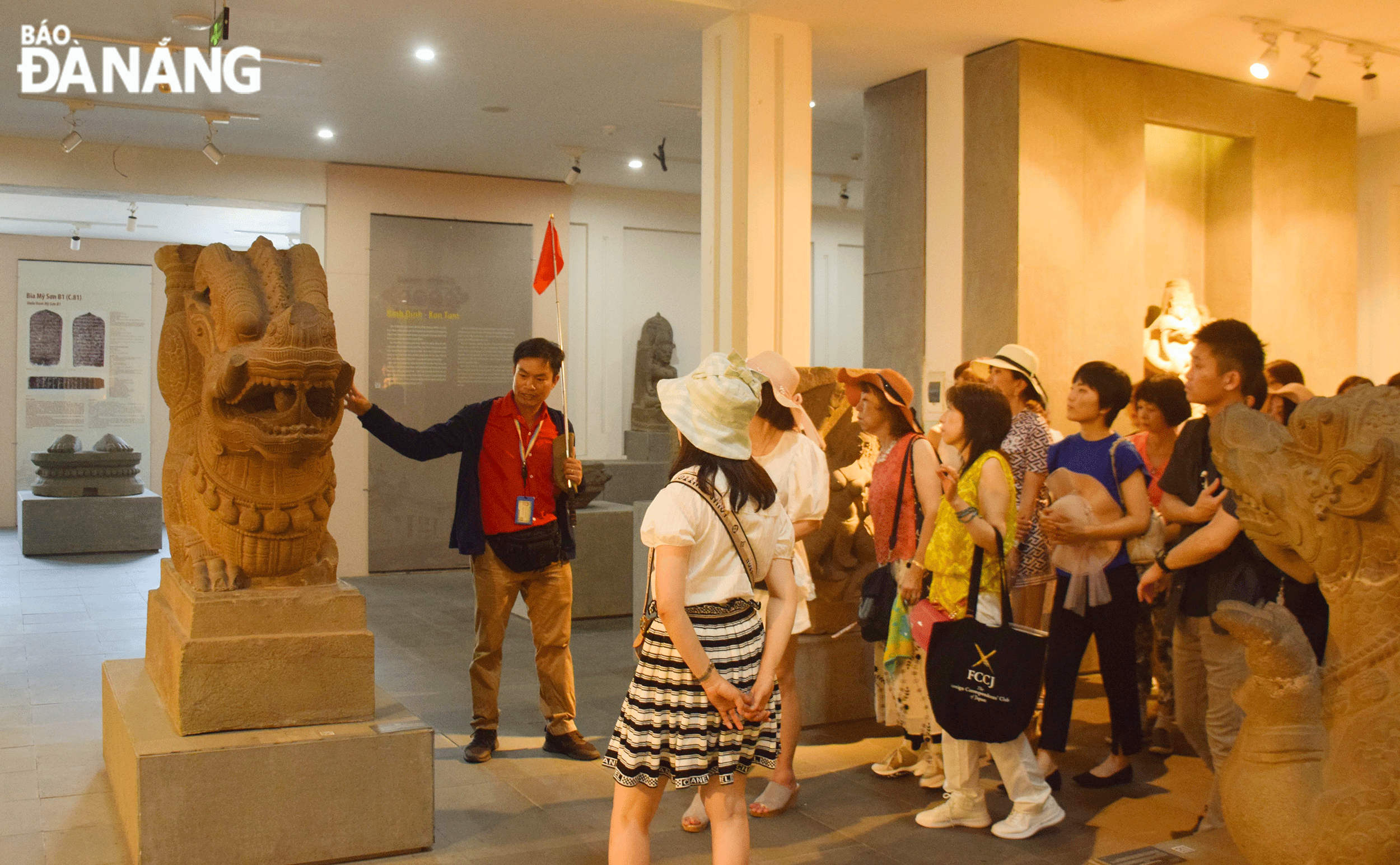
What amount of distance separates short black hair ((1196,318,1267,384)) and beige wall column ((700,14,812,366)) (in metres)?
3.24

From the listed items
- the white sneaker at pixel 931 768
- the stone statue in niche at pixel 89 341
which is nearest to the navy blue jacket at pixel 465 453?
the white sneaker at pixel 931 768

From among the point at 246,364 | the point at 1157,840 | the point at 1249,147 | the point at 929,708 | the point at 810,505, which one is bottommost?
the point at 1157,840

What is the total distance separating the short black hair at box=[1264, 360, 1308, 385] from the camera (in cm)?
546

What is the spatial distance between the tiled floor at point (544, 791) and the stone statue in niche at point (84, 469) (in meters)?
4.66

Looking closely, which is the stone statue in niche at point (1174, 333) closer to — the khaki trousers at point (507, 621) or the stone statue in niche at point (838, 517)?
the stone statue in niche at point (838, 517)

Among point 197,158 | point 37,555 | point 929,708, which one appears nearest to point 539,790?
point 929,708

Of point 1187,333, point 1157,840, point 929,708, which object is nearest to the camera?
point 1157,840

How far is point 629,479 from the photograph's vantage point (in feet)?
34.0

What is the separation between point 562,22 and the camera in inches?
263

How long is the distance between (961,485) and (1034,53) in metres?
4.13

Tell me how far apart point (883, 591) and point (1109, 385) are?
3.68 feet

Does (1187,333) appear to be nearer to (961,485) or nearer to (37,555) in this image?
(961,485)

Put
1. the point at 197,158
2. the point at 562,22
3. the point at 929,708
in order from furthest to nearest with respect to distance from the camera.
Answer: the point at 197,158 → the point at 562,22 → the point at 929,708

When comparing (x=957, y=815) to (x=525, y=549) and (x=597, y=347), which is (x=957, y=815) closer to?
(x=525, y=549)
